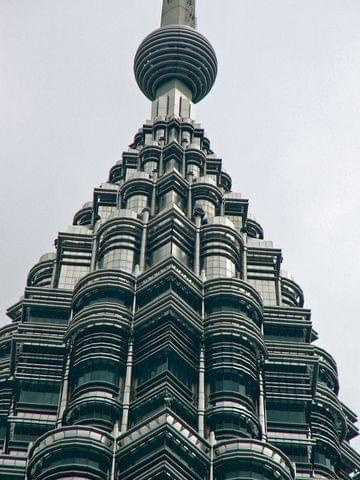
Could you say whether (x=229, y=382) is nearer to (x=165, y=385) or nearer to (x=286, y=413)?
(x=165, y=385)

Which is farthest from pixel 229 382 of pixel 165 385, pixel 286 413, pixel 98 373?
pixel 98 373

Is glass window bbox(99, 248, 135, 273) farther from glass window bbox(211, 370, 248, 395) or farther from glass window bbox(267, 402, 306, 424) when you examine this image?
glass window bbox(267, 402, 306, 424)

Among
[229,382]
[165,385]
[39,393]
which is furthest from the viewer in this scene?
[39,393]

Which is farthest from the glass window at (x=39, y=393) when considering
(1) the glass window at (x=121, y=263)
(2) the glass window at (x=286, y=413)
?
(2) the glass window at (x=286, y=413)

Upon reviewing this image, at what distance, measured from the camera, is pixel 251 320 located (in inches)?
7367

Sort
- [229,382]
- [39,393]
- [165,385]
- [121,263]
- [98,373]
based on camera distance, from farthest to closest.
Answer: [121,263] < [39,393] < [229,382] < [98,373] < [165,385]

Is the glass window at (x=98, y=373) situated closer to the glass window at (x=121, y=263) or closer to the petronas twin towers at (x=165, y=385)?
the petronas twin towers at (x=165, y=385)

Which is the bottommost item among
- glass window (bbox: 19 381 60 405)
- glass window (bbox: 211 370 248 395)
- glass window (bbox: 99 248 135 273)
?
glass window (bbox: 211 370 248 395)

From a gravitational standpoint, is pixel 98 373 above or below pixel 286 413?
below

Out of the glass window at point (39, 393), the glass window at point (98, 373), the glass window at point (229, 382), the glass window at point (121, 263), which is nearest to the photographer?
the glass window at point (98, 373)

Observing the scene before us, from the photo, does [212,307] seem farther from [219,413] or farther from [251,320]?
[219,413]

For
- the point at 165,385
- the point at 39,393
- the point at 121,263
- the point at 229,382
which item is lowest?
the point at 165,385

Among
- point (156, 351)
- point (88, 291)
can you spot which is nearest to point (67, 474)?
point (156, 351)

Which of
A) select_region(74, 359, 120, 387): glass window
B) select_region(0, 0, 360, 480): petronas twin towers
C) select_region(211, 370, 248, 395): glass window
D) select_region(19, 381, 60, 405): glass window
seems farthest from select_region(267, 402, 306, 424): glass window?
select_region(19, 381, 60, 405): glass window
